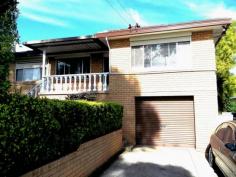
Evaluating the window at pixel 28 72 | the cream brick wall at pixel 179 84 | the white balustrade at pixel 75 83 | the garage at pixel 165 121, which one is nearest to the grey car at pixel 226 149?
the cream brick wall at pixel 179 84

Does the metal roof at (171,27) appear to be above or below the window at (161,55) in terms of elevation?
above

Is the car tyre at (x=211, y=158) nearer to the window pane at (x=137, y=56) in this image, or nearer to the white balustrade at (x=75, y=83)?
the window pane at (x=137, y=56)

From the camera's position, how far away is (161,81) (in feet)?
42.7

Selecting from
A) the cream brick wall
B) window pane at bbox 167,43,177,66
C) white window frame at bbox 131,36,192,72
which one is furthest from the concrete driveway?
window pane at bbox 167,43,177,66

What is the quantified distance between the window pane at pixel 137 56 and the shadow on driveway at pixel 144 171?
5955 mm

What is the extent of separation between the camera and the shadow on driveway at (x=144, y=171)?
791 centimetres

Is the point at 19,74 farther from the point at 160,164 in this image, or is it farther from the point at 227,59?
the point at 227,59

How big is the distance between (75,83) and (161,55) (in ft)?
16.9

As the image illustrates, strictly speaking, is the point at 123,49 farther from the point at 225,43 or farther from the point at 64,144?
the point at 225,43

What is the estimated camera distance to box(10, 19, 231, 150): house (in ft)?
40.3

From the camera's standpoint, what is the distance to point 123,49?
13914 mm

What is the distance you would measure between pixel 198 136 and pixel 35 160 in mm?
9283

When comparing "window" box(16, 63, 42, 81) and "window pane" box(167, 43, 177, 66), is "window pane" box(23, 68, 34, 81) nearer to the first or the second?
"window" box(16, 63, 42, 81)

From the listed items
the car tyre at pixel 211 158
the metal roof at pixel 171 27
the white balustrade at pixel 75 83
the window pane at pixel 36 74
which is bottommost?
the car tyre at pixel 211 158
